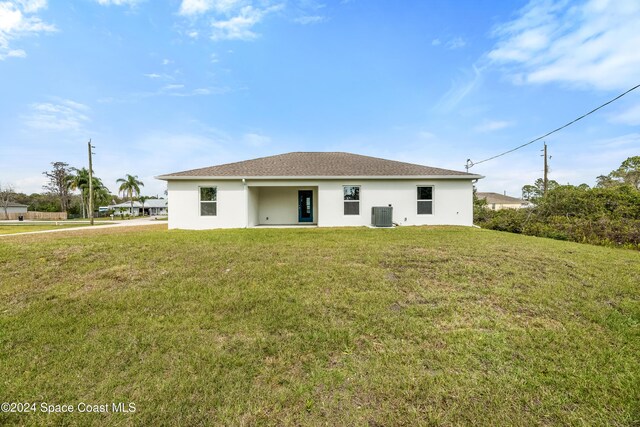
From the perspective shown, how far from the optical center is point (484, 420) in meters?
2.07

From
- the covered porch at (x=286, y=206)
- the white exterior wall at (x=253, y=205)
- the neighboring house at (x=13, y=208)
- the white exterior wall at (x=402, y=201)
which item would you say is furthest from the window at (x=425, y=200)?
the neighboring house at (x=13, y=208)

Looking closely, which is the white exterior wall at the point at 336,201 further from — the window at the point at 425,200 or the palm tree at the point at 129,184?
the palm tree at the point at 129,184

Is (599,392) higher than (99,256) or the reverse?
the reverse

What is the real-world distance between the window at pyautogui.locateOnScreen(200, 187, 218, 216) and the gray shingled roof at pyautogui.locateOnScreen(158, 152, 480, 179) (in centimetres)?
81

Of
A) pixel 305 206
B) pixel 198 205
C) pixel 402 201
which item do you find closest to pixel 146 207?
pixel 198 205

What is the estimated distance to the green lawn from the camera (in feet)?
7.29

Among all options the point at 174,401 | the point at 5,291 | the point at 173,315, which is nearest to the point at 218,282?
the point at 173,315

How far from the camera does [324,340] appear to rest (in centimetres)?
319

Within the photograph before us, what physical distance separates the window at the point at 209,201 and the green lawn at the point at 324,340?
6.94 m

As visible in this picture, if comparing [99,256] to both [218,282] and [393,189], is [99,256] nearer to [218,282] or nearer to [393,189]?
[218,282]

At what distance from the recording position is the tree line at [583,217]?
992 centimetres

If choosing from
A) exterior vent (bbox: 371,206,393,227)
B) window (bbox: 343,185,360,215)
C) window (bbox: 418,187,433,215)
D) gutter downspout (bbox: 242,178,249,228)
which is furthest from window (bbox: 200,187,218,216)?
window (bbox: 418,187,433,215)

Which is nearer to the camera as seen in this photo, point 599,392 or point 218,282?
point 599,392

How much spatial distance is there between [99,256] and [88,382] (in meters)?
4.99
